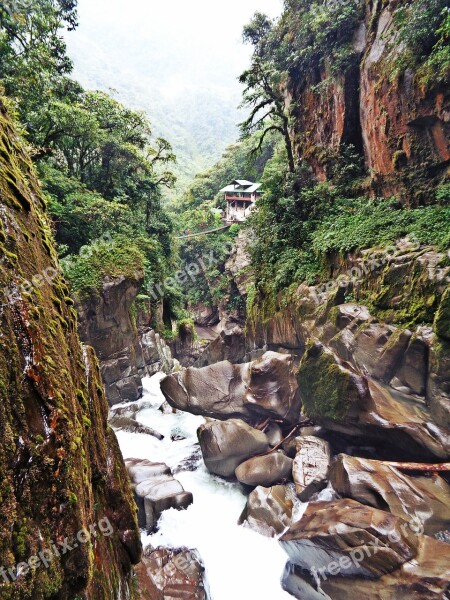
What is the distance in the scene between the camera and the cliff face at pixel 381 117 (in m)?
9.91

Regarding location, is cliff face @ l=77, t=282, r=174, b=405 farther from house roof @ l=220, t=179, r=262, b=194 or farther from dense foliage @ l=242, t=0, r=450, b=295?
house roof @ l=220, t=179, r=262, b=194

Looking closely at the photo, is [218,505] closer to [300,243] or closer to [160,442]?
[160,442]

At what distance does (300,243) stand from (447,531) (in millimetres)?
10251

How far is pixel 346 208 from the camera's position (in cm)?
1248

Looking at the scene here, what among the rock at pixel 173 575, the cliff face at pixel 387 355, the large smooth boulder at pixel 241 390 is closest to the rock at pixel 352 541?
the rock at pixel 173 575

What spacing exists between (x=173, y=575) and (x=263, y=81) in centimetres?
1814

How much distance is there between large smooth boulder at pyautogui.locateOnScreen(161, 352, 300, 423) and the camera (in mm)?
9617

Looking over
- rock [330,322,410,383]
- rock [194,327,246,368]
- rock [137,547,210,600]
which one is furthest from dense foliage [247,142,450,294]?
rock [137,547,210,600]

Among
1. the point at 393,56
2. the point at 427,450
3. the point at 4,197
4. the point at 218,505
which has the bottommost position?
the point at 218,505

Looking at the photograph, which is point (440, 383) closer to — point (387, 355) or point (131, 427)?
point (387, 355)

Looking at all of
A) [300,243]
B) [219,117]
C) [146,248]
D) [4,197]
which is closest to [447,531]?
[4,197]

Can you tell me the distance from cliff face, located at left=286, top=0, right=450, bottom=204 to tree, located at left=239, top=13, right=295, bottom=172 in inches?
41.8

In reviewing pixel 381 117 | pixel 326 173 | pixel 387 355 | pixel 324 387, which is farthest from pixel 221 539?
pixel 326 173

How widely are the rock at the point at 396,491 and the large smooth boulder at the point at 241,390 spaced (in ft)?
10.7
